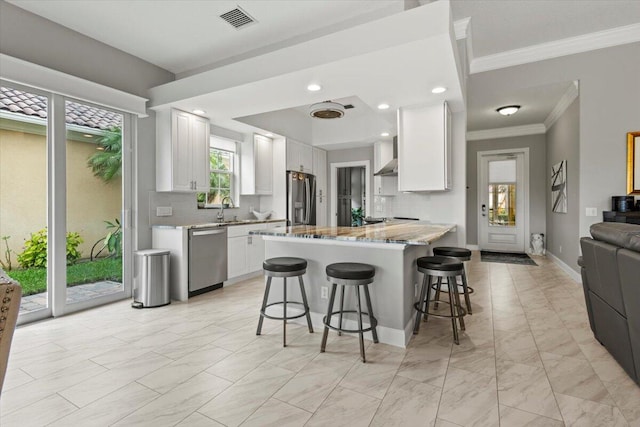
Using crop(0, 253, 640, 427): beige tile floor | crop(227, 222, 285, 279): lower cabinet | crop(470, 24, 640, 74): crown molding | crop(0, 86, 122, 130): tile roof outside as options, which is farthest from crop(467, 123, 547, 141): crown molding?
crop(0, 86, 122, 130): tile roof outside

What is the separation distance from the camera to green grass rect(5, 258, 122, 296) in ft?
10.3

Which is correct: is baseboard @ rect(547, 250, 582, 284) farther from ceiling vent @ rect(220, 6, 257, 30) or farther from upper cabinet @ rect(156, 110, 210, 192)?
upper cabinet @ rect(156, 110, 210, 192)

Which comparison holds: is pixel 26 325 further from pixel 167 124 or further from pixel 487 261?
pixel 487 261

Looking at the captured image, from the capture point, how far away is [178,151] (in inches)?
163

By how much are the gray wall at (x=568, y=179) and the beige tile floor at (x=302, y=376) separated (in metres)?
2.04

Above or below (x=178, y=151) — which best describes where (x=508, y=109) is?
above

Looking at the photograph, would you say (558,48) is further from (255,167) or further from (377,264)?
(255,167)

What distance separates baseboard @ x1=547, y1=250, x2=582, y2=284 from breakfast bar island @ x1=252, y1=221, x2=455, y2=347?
3027 mm

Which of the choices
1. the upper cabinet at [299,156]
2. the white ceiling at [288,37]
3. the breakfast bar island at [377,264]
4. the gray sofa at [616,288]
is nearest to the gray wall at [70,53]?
the white ceiling at [288,37]

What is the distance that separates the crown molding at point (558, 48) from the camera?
3.88m

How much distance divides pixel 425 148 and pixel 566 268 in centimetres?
340

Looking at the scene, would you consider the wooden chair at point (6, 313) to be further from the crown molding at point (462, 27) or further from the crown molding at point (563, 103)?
the crown molding at point (563, 103)

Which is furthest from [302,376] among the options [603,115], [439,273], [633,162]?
[603,115]

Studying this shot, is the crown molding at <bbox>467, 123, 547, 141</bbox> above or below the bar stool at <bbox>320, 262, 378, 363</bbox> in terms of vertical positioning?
above
